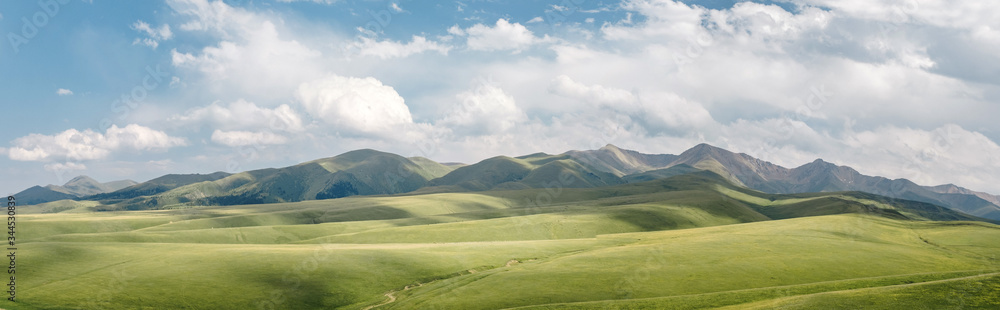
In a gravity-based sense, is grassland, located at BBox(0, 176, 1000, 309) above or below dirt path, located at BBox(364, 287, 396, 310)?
above

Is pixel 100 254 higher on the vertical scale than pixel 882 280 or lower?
higher

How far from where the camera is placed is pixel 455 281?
2788 inches

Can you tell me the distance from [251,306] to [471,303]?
29.2 m

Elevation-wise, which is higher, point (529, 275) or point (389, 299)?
point (529, 275)

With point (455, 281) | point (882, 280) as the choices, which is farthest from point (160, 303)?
point (882, 280)

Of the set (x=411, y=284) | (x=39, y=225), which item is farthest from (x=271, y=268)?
(x=39, y=225)

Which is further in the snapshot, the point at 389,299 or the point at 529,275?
the point at 529,275

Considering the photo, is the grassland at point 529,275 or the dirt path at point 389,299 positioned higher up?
the grassland at point 529,275

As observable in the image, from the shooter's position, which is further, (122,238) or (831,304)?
Answer: (122,238)

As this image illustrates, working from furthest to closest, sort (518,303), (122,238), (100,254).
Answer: (122,238) < (100,254) < (518,303)

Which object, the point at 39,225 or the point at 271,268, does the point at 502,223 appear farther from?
the point at 39,225

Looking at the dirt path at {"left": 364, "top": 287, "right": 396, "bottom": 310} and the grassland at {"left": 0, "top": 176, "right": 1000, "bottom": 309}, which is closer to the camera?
the grassland at {"left": 0, "top": 176, "right": 1000, "bottom": 309}

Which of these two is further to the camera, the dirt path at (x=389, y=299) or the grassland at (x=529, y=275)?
the dirt path at (x=389, y=299)

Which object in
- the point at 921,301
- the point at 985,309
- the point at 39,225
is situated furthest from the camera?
the point at 39,225
